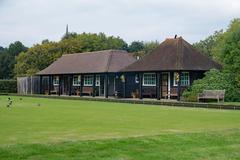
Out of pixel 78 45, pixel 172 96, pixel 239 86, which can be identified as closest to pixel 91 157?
pixel 239 86

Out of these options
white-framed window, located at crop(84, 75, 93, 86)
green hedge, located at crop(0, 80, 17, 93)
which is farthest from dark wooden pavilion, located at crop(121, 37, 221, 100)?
green hedge, located at crop(0, 80, 17, 93)

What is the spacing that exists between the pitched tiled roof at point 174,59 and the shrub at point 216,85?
5.88ft

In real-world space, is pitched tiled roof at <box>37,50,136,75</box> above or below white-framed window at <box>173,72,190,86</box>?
above

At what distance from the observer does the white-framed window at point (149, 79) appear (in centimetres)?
3716

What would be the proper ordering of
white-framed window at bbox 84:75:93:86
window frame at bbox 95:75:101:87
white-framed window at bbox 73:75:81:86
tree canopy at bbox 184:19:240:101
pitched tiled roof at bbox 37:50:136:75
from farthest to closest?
white-framed window at bbox 73:75:81:86
white-framed window at bbox 84:75:93:86
window frame at bbox 95:75:101:87
pitched tiled roof at bbox 37:50:136:75
tree canopy at bbox 184:19:240:101

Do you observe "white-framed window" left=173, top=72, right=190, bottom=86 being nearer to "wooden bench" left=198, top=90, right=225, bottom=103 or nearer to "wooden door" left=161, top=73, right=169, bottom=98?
"wooden door" left=161, top=73, right=169, bottom=98

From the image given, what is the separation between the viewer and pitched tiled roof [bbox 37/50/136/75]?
4138 cm

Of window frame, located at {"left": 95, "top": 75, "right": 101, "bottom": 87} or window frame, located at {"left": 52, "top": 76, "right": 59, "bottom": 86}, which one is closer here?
window frame, located at {"left": 95, "top": 75, "right": 101, "bottom": 87}

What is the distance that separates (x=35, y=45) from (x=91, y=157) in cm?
5546

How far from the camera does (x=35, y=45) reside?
62.6 metres

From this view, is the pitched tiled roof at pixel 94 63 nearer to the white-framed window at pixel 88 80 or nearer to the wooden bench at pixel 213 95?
the white-framed window at pixel 88 80

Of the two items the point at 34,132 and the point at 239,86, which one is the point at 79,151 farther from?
the point at 239,86

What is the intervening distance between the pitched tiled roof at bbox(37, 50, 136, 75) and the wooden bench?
1131cm

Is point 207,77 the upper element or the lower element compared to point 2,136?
upper
